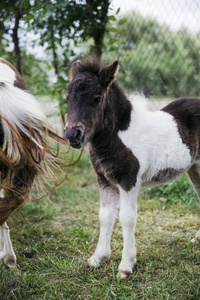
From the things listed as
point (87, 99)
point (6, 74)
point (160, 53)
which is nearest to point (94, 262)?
point (87, 99)

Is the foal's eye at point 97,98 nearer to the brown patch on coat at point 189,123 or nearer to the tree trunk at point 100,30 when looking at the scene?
the brown patch on coat at point 189,123

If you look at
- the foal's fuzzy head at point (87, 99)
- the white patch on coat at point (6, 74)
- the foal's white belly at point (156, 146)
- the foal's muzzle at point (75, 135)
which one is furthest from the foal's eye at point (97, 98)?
the white patch on coat at point (6, 74)

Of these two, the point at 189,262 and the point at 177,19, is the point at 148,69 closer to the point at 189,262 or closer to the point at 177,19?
the point at 177,19

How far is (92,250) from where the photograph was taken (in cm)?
280

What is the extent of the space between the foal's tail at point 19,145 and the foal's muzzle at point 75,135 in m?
0.14

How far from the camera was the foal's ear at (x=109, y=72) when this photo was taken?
2.17m

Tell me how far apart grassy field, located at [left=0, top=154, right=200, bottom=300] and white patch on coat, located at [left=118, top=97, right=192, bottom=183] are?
759 millimetres

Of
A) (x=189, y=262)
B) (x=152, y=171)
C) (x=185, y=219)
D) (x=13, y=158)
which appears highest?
(x=13, y=158)

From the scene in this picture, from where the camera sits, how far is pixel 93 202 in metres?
4.07

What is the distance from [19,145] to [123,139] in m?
0.86

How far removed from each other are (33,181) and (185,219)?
203 centimetres

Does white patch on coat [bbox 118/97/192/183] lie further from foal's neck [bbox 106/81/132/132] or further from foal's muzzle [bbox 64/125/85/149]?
foal's muzzle [bbox 64/125/85/149]

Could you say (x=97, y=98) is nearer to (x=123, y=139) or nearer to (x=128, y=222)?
(x=123, y=139)

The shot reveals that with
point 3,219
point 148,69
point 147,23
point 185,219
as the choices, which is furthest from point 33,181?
point 148,69
